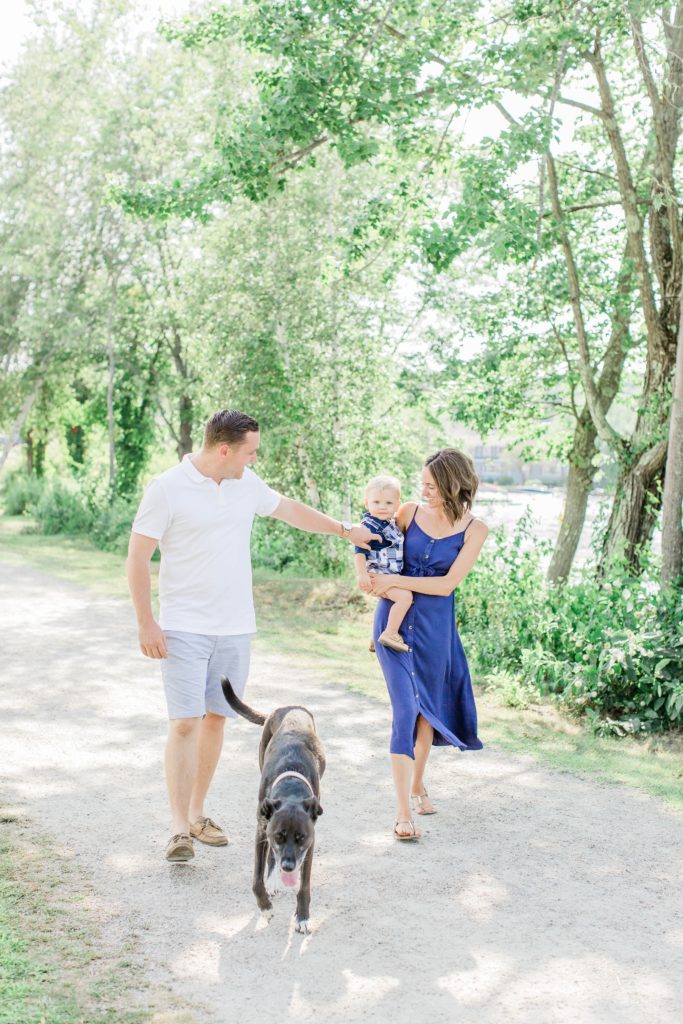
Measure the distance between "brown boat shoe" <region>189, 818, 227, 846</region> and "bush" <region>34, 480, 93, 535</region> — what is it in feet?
65.1

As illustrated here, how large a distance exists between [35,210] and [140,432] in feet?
30.1

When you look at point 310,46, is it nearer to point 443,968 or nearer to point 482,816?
point 482,816

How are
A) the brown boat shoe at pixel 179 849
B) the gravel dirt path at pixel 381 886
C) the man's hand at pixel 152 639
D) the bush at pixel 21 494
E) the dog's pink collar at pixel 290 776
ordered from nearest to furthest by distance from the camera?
the gravel dirt path at pixel 381 886 < the dog's pink collar at pixel 290 776 < the man's hand at pixel 152 639 < the brown boat shoe at pixel 179 849 < the bush at pixel 21 494

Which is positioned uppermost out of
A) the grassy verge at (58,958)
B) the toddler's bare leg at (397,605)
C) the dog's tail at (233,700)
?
the toddler's bare leg at (397,605)

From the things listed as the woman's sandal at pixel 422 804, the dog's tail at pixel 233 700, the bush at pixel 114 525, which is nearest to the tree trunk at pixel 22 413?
the bush at pixel 114 525

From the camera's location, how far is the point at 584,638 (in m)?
8.46

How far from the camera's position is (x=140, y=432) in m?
30.6

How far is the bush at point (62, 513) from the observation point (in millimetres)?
24703

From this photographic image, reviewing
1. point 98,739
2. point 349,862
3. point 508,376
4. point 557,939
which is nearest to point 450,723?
point 349,862

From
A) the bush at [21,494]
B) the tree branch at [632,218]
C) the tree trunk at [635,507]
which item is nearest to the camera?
the tree trunk at [635,507]

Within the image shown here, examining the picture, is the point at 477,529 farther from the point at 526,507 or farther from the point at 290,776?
the point at 526,507

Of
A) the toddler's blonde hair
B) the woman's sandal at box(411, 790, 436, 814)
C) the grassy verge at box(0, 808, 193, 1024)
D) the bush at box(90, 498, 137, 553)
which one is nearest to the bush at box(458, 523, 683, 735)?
the woman's sandal at box(411, 790, 436, 814)

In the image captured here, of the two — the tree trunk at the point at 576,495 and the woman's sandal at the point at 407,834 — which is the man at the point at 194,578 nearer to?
the woman's sandal at the point at 407,834

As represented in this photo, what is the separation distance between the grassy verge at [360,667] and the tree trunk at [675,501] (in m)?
1.58
